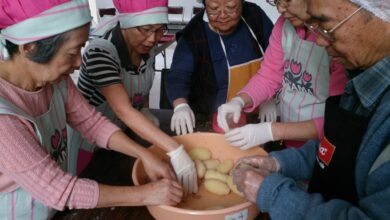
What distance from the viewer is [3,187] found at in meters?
1.05

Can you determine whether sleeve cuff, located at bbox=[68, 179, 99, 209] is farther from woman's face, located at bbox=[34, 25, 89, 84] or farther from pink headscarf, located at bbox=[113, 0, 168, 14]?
pink headscarf, located at bbox=[113, 0, 168, 14]

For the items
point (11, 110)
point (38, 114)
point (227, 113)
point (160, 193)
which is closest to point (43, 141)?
point (38, 114)

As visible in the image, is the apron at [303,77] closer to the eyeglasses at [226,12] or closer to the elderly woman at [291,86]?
the elderly woman at [291,86]

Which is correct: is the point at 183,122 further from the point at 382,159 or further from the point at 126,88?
the point at 382,159

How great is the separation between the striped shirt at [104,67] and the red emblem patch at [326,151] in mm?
865

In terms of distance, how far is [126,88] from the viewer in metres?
1.79

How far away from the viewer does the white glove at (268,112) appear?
1.92 m

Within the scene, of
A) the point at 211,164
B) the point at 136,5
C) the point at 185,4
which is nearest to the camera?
the point at 211,164

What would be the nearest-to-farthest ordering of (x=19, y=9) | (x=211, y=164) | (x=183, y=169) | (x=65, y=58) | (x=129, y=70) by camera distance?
(x=19, y=9), (x=65, y=58), (x=183, y=169), (x=211, y=164), (x=129, y=70)

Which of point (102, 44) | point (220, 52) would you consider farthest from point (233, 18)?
point (102, 44)

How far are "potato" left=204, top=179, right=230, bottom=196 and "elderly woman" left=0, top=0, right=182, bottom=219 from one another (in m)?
0.25

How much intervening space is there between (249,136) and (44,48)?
0.87m

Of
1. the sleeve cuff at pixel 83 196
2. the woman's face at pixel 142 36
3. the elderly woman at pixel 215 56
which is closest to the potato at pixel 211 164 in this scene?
the elderly woman at pixel 215 56

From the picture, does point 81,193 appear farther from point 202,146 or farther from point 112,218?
point 202,146
